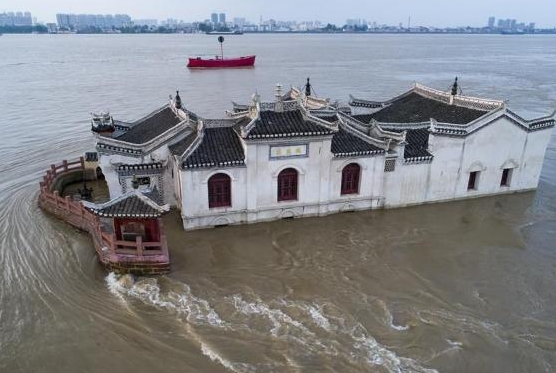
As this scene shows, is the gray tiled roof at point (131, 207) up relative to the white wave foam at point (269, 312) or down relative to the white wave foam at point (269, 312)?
up

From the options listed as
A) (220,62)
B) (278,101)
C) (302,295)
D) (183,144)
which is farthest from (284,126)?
(220,62)

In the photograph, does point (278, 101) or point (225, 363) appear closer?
point (225, 363)

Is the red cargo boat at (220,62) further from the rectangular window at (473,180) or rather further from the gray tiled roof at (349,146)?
the rectangular window at (473,180)

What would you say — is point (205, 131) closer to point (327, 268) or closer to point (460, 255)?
point (327, 268)

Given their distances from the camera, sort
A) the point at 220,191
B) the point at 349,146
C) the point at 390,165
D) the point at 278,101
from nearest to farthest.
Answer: the point at 220,191, the point at 278,101, the point at 349,146, the point at 390,165

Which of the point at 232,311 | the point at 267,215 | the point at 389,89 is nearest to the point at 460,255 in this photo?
the point at 267,215

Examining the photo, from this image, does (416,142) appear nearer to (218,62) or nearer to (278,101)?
(278,101)

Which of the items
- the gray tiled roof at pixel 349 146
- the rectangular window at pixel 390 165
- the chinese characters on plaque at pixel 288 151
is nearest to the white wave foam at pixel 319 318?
the chinese characters on plaque at pixel 288 151

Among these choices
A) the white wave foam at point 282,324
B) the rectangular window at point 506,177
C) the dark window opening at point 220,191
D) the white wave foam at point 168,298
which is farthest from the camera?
the rectangular window at point 506,177
